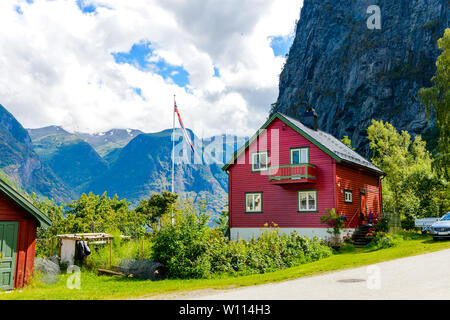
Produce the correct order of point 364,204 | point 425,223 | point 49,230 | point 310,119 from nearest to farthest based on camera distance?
point 49,230 → point 425,223 → point 364,204 → point 310,119

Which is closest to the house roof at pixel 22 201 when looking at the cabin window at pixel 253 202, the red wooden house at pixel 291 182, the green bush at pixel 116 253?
the green bush at pixel 116 253

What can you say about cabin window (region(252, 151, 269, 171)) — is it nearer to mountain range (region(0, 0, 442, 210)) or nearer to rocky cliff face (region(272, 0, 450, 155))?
mountain range (region(0, 0, 442, 210))

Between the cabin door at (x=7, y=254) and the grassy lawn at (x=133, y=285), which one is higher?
the cabin door at (x=7, y=254)

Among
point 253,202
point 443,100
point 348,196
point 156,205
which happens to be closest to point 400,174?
point 443,100

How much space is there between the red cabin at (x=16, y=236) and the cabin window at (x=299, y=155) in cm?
1822

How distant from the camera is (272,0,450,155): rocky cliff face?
71.7 metres

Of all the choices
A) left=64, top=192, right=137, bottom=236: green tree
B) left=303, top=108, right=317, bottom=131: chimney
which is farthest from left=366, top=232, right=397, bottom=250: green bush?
left=64, top=192, right=137, bottom=236: green tree

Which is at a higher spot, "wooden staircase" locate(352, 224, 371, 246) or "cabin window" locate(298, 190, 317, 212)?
"cabin window" locate(298, 190, 317, 212)

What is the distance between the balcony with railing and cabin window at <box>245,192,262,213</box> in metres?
2.32

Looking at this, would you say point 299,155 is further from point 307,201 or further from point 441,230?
point 441,230

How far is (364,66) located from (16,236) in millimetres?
78971

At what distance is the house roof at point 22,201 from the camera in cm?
1368

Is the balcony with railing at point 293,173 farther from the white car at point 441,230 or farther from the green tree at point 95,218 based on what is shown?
the green tree at point 95,218

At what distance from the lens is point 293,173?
27172 mm
